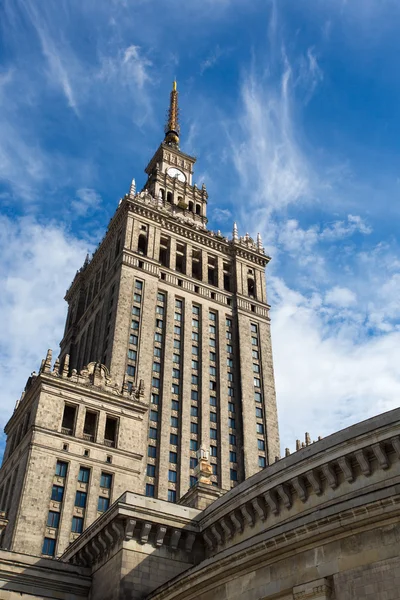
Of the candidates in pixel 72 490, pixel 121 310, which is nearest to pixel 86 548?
pixel 72 490

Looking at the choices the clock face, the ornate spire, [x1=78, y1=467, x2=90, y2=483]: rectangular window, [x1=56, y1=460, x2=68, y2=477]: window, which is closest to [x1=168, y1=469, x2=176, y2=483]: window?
[x1=78, y1=467, x2=90, y2=483]: rectangular window

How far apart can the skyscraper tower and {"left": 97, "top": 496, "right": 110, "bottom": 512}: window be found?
80 millimetres

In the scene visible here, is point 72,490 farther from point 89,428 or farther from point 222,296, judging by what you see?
point 222,296

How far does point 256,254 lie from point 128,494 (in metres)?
63.2

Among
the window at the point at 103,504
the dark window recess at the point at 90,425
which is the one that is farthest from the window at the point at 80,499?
the dark window recess at the point at 90,425

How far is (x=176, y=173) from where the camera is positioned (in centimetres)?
11031

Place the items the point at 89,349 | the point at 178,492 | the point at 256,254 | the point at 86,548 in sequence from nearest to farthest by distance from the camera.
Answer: the point at 86,548, the point at 178,492, the point at 89,349, the point at 256,254

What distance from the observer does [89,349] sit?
81688 mm

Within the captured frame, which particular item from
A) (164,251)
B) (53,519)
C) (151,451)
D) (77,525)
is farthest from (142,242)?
(53,519)

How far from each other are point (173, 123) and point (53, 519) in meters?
87.4

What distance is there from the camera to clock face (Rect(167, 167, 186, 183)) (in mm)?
109481

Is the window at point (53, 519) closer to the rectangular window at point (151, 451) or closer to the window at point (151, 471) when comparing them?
the window at point (151, 471)

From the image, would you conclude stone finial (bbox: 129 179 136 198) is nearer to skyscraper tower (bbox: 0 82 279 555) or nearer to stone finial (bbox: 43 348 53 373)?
skyscraper tower (bbox: 0 82 279 555)

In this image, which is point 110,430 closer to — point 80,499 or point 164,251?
point 80,499
